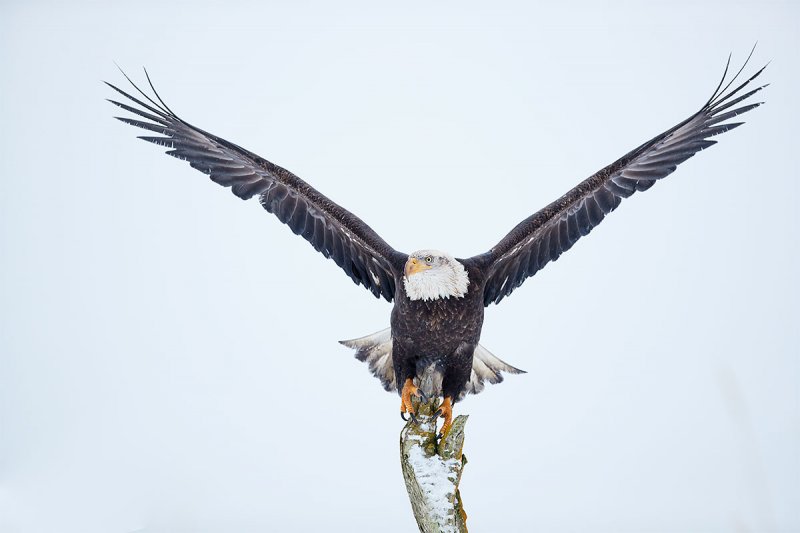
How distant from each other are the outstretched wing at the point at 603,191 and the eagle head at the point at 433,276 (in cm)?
77

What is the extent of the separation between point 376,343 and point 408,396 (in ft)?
3.24

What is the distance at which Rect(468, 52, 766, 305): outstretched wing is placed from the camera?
616cm

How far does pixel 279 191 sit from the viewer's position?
20.9 ft

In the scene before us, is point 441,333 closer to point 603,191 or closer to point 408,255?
point 408,255

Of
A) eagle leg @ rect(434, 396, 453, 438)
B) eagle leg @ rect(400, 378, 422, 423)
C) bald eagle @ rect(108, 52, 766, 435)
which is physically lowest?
eagle leg @ rect(434, 396, 453, 438)

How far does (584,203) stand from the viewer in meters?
6.33

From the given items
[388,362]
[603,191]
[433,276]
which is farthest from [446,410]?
[603,191]

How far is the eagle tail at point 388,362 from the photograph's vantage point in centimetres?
658

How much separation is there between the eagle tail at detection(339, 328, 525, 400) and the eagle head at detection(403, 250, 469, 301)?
1.29 meters

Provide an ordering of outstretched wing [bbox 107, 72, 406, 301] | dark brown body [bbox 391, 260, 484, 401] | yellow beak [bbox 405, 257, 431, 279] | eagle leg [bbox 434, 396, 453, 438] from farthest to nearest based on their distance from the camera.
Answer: outstretched wing [bbox 107, 72, 406, 301] < eagle leg [bbox 434, 396, 453, 438] < dark brown body [bbox 391, 260, 484, 401] < yellow beak [bbox 405, 257, 431, 279]

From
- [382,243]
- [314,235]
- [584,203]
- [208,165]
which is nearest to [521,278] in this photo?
[584,203]

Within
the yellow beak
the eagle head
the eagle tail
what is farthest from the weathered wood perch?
the eagle tail

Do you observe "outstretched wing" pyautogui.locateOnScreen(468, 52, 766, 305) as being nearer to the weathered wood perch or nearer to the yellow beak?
the yellow beak

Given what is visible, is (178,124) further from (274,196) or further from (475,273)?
(475,273)
